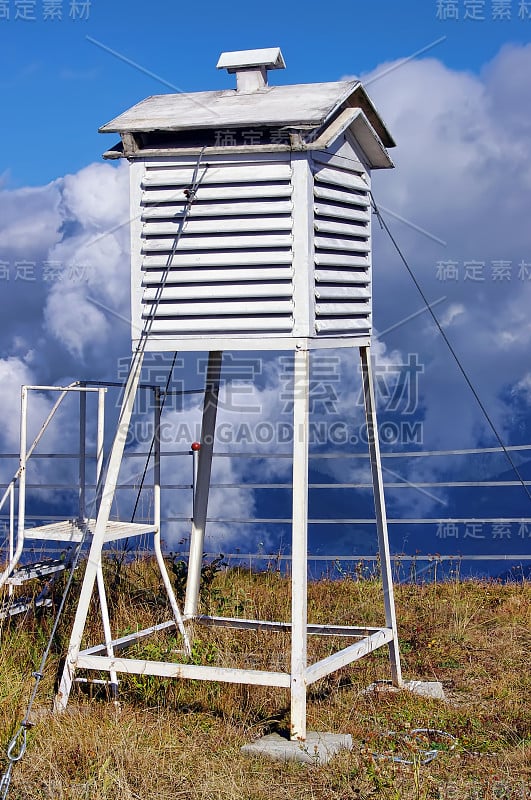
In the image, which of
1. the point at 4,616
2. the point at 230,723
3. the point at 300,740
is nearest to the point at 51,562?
the point at 4,616

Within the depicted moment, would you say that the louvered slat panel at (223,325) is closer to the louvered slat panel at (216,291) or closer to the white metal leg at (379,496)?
the louvered slat panel at (216,291)

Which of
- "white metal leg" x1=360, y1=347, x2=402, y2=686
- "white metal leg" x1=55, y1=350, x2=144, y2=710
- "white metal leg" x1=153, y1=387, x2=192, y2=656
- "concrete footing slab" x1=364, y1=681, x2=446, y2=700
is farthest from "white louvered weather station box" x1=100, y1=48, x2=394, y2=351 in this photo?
"concrete footing slab" x1=364, y1=681, x2=446, y2=700

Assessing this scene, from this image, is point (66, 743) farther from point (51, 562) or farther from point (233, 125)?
point (233, 125)

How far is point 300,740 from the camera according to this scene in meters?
5.95

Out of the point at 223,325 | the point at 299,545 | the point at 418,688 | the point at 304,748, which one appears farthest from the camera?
the point at 418,688

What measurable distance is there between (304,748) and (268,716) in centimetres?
59

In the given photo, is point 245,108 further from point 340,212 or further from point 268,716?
point 268,716

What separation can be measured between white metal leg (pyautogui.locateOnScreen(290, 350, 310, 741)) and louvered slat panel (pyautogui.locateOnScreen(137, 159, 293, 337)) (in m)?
0.42

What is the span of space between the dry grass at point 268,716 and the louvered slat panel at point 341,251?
8.31 ft

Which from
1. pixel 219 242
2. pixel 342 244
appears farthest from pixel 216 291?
pixel 342 244

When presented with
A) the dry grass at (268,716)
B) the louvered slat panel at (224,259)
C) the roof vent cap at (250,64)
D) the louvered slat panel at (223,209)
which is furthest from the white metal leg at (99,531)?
the roof vent cap at (250,64)

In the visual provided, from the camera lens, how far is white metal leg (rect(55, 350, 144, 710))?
6484mm

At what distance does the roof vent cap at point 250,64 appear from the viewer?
7070mm

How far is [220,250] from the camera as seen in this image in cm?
654
